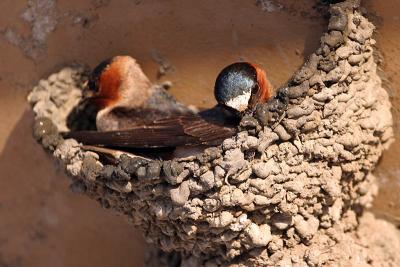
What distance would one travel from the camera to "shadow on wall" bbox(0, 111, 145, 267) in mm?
5492

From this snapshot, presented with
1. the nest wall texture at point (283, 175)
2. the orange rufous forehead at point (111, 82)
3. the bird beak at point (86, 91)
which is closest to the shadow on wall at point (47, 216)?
the bird beak at point (86, 91)

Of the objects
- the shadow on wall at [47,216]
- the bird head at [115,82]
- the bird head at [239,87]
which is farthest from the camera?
the shadow on wall at [47,216]

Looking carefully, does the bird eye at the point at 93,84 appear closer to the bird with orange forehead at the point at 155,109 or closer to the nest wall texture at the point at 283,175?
the bird with orange forehead at the point at 155,109

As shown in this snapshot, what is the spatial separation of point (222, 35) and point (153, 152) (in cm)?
65

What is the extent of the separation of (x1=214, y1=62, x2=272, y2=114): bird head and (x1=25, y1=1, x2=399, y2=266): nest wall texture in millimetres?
317

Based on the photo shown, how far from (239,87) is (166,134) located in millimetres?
407

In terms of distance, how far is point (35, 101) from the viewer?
5422 mm

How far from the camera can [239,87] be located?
486 cm

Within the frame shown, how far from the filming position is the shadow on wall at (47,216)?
18.0ft

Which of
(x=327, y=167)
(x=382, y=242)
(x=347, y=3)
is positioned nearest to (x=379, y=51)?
(x=347, y=3)

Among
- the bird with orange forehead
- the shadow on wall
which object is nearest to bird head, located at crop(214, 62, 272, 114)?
the bird with orange forehead

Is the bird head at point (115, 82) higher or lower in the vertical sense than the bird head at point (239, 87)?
lower

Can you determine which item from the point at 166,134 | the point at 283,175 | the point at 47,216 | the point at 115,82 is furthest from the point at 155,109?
the point at 283,175

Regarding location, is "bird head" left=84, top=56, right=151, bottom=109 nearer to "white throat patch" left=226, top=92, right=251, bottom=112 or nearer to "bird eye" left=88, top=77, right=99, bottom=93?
"bird eye" left=88, top=77, right=99, bottom=93
